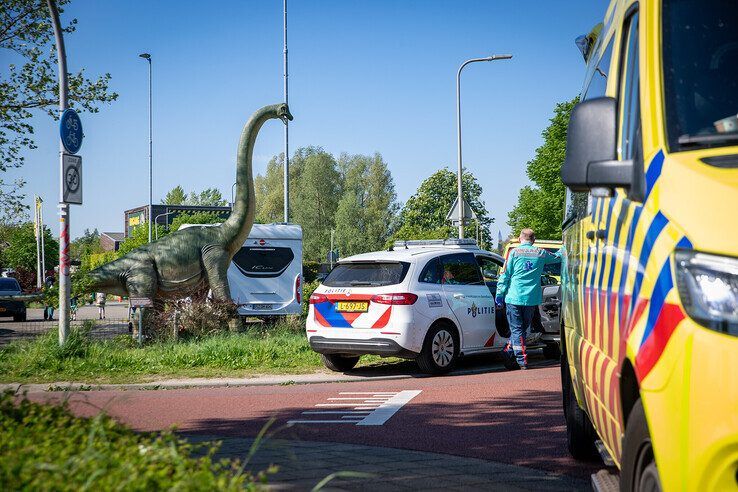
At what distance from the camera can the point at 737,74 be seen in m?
3.30

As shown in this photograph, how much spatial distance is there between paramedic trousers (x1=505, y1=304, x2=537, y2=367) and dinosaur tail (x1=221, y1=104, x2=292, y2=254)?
7273mm

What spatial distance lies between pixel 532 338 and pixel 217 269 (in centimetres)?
730

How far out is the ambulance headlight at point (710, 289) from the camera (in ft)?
8.16

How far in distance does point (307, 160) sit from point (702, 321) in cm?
8726

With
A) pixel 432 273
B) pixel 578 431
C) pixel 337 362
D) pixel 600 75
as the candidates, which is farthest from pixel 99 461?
pixel 337 362

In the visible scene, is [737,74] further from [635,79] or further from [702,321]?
[702,321]

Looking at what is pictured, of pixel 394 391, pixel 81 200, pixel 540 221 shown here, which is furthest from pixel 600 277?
pixel 540 221

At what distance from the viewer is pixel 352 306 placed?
11742 millimetres

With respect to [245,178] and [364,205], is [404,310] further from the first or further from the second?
[364,205]

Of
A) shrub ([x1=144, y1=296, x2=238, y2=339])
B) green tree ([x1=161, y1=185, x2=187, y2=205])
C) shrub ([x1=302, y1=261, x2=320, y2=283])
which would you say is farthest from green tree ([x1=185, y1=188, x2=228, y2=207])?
shrub ([x1=144, y1=296, x2=238, y2=339])

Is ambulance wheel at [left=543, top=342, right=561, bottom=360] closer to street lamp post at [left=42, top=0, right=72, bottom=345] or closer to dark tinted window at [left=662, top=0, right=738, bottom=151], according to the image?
street lamp post at [left=42, top=0, right=72, bottom=345]

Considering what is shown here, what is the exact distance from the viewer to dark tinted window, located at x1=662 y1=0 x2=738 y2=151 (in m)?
3.10

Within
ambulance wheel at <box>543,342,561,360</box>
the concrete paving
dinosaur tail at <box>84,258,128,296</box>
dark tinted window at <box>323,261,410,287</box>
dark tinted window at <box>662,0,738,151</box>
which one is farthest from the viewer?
dinosaur tail at <box>84,258,128,296</box>

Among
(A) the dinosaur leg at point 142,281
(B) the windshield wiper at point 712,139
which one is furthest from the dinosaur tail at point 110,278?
(B) the windshield wiper at point 712,139
